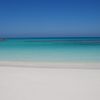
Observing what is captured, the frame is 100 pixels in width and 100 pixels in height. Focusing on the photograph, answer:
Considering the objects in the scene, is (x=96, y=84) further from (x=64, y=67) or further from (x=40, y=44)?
(x=40, y=44)

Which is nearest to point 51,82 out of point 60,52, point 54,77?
point 54,77

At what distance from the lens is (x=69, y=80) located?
3.77ft

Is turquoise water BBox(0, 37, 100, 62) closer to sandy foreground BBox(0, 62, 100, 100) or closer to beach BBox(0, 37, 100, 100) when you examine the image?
beach BBox(0, 37, 100, 100)

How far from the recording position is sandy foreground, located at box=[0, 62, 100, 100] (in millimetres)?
1046

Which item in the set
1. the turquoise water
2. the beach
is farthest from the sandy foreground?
the turquoise water

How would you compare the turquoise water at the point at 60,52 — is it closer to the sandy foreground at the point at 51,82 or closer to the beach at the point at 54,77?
the beach at the point at 54,77

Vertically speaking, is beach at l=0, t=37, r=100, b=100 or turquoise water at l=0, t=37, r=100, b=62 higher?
turquoise water at l=0, t=37, r=100, b=62

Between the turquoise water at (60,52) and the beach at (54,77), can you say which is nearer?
the beach at (54,77)

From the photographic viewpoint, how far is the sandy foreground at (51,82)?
41.2 inches

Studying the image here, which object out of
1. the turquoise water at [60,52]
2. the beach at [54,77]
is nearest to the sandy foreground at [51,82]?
the beach at [54,77]

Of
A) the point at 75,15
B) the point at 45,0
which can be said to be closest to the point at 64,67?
the point at 75,15

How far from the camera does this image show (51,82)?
1150 millimetres

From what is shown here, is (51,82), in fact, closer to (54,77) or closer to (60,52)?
(54,77)

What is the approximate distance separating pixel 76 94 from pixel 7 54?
1.01 metres
